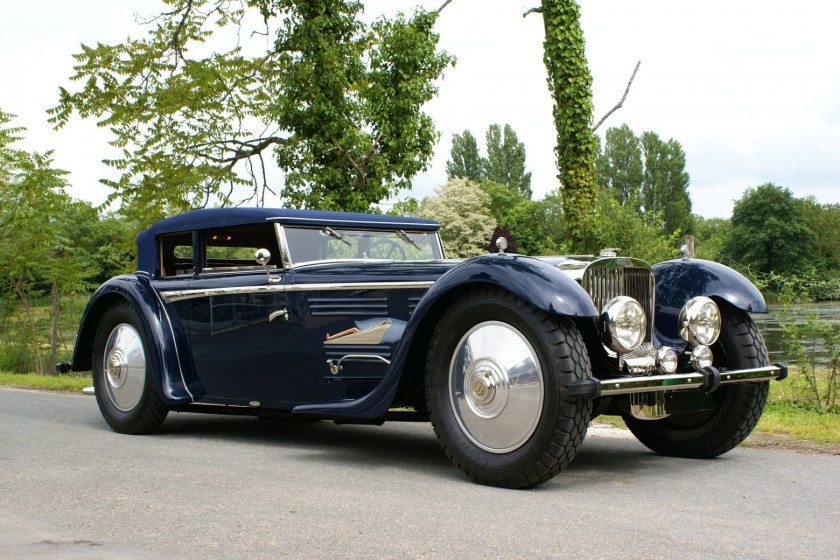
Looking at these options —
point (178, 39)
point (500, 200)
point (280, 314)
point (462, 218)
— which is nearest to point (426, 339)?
point (280, 314)

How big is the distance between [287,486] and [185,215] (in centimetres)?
318

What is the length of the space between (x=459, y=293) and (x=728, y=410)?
6.29 feet

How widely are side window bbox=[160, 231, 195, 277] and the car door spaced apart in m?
0.48

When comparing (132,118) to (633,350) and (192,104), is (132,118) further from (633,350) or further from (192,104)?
(633,350)

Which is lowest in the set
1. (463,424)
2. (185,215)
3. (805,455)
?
(805,455)

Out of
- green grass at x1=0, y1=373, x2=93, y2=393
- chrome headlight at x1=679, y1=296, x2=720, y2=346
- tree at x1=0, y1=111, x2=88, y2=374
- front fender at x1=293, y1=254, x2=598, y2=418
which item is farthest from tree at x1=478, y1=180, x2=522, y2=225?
front fender at x1=293, y1=254, x2=598, y2=418

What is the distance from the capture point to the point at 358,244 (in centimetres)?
638

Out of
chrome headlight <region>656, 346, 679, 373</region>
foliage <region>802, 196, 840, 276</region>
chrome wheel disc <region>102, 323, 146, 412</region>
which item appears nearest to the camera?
chrome headlight <region>656, 346, 679, 373</region>

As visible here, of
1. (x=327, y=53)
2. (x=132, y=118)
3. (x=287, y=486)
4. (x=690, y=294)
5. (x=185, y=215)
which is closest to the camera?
(x=287, y=486)

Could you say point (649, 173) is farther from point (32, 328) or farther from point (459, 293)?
point (459, 293)

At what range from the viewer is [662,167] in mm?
77375

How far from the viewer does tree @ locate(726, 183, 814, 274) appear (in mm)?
63875

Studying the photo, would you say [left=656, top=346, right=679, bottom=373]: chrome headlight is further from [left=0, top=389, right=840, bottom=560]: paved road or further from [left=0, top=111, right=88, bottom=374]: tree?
[left=0, top=111, right=88, bottom=374]: tree

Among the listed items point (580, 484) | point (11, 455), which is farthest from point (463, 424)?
point (11, 455)
